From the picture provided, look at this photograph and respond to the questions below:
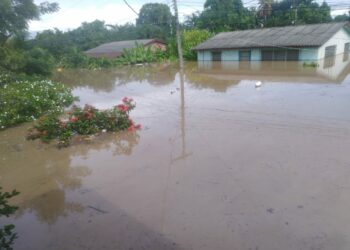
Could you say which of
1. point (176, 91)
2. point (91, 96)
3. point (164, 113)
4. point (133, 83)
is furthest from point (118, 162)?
point (133, 83)

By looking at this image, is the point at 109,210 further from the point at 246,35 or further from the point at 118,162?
the point at 246,35

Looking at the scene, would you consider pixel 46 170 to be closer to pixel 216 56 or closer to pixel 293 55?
pixel 293 55

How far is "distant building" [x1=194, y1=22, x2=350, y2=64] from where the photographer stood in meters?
27.2

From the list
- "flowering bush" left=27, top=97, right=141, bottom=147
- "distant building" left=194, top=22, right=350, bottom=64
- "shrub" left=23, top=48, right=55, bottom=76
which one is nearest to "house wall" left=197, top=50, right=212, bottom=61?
"distant building" left=194, top=22, right=350, bottom=64

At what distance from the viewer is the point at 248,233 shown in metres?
5.36

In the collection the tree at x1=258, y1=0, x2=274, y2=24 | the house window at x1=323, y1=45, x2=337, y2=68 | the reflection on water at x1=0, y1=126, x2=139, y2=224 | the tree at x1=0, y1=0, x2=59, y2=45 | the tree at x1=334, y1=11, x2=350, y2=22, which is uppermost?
the tree at x1=258, y1=0, x2=274, y2=24

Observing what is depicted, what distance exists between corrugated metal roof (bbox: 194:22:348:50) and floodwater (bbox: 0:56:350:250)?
1497cm

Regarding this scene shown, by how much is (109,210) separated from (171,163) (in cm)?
251

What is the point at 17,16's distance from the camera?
17062 millimetres

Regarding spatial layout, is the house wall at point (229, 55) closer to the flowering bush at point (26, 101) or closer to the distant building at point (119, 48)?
the distant building at point (119, 48)

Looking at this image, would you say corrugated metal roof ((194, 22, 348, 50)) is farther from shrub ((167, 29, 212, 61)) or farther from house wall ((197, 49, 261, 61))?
shrub ((167, 29, 212, 61))

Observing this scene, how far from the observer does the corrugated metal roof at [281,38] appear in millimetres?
26970

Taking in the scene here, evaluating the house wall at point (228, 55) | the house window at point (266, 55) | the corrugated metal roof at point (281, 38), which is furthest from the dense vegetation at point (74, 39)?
the house window at point (266, 55)

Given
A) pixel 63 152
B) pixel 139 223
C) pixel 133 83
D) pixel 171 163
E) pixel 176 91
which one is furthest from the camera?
pixel 133 83
